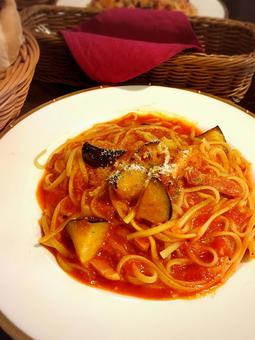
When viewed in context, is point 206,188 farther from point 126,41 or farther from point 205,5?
point 205,5

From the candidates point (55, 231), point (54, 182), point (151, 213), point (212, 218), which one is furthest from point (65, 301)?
point (212, 218)

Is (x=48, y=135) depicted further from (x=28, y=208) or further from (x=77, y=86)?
(x=77, y=86)

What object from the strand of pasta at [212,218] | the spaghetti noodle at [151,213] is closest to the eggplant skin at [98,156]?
the spaghetti noodle at [151,213]

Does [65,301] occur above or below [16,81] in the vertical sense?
below

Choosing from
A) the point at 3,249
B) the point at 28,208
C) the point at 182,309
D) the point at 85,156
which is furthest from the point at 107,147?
the point at 182,309

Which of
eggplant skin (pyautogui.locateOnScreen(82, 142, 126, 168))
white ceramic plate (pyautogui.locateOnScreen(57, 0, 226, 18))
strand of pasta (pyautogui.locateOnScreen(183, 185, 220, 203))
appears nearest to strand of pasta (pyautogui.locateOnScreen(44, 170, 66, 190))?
eggplant skin (pyautogui.locateOnScreen(82, 142, 126, 168))

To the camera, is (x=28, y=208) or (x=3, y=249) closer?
(x=3, y=249)
